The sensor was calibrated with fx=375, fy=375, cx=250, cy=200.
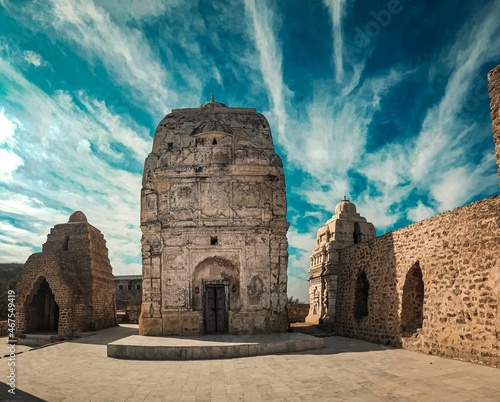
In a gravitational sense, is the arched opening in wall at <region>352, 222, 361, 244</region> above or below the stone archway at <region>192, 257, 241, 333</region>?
above

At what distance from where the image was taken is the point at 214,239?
14.8m

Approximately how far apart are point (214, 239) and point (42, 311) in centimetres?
1227

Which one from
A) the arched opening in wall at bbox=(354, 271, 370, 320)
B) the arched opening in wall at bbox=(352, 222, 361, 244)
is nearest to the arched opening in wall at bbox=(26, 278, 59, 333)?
the arched opening in wall at bbox=(354, 271, 370, 320)

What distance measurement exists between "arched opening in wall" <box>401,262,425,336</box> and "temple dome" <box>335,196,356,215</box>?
9659 millimetres

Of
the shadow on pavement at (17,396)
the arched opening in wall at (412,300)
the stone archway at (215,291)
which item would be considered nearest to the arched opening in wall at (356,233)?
the stone archway at (215,291)

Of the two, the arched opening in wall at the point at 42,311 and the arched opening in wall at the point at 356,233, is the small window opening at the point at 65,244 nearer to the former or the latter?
the arched opening in wall at the point at 42,311

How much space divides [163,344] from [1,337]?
1361 centimetres

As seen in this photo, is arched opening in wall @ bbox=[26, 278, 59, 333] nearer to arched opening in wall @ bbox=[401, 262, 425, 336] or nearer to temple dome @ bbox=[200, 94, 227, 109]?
temple dome @ bbox=[200, 94, 227, 109]

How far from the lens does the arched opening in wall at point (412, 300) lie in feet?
37.6

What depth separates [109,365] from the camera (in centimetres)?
1022

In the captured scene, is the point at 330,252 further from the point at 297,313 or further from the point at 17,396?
the point at 17,396

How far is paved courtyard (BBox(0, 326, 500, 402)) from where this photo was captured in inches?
262

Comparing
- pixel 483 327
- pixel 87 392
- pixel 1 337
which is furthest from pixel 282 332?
pixel 1 337

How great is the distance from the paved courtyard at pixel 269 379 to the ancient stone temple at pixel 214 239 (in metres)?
3.35
